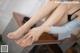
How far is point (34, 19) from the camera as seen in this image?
1350 millimetres

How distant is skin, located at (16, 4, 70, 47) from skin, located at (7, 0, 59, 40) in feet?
0.12

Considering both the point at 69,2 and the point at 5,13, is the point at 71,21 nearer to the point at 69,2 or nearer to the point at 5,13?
the point at 69,2

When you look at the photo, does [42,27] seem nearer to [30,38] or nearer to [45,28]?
[45,28]

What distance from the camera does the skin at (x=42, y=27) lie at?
134 cm

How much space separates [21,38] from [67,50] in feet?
1.34

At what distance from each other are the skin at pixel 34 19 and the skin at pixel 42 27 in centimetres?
4

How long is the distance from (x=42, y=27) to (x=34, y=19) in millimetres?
96

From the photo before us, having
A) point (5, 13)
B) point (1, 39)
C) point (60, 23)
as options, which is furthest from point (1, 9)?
point (60, 23)

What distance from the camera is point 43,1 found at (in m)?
1.37

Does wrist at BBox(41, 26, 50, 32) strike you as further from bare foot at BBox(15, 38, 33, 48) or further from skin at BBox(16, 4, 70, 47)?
bare foot at BBox(15, 38, 33, 48)

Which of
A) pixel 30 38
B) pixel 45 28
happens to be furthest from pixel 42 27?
pixel 30 38

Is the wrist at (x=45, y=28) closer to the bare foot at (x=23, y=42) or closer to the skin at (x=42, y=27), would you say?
the skin at (x=42, y=27)

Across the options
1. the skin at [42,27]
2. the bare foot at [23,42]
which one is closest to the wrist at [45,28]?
the skin at [42,27]

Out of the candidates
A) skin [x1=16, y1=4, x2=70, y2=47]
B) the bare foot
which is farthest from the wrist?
the bare foot
